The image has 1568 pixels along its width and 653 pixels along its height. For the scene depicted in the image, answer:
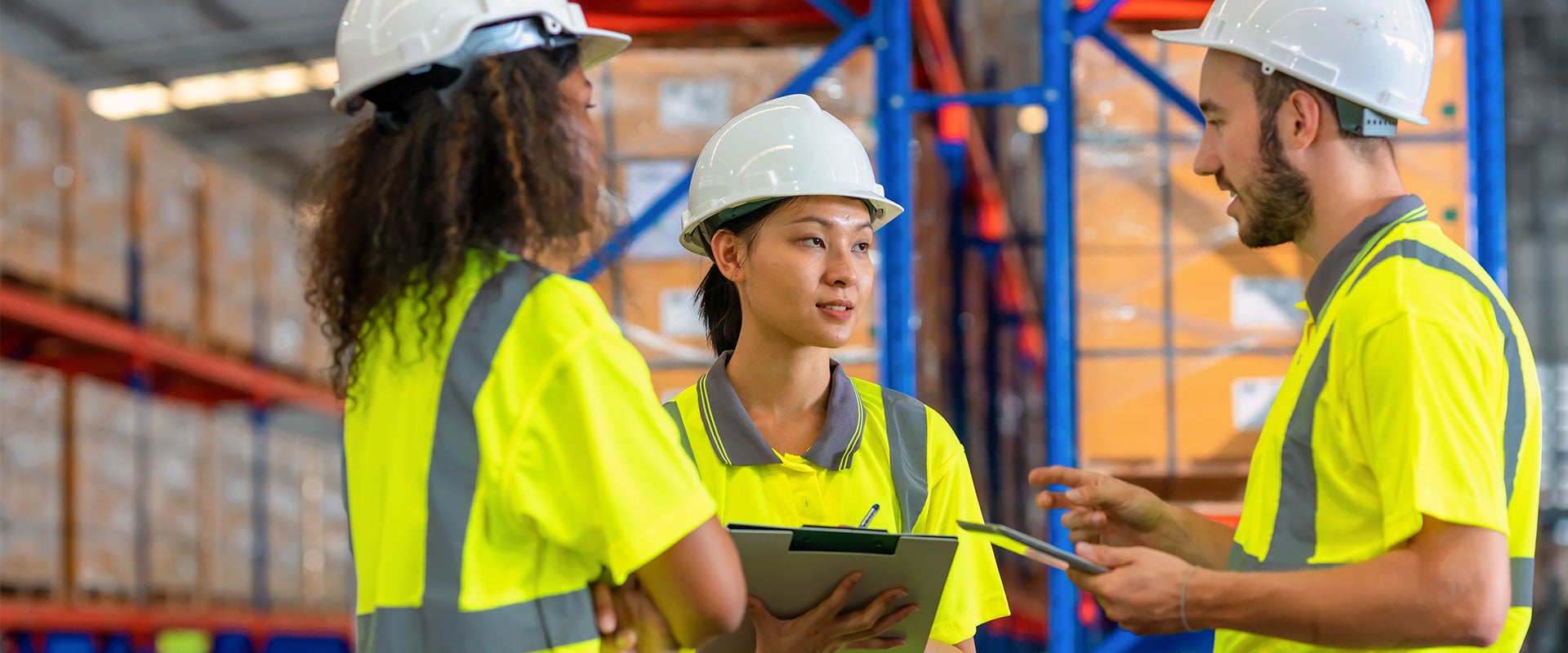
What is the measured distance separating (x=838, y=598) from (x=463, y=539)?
66 centimetres

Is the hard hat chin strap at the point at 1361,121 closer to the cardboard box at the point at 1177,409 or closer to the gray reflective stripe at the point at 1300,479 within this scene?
the gray reflective stripe at the point at 1300,479

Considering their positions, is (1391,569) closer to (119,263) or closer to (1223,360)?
(1223,360)

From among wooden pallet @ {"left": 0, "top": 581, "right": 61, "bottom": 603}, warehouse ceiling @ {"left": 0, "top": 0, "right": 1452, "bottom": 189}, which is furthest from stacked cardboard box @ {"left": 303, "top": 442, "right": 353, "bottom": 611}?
warehouse ceiling @ {"left": 0, "top": 0, "right": 1452, "bottom": 189}

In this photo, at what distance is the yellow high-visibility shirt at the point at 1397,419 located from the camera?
1.83 m

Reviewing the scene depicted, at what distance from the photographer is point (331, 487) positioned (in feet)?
35.7

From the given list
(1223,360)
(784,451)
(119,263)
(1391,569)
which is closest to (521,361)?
(784,451)

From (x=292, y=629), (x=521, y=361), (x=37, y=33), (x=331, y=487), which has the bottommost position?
(x=292, y=629)

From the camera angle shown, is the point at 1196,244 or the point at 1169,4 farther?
the point at 1169,4

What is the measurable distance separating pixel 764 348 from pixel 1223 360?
2452 millimetres

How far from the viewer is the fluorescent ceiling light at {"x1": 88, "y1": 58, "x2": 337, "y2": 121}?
17172 millimetres

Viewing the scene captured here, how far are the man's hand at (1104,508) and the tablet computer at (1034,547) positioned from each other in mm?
322

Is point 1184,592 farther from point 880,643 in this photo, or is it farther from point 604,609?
point 604,609

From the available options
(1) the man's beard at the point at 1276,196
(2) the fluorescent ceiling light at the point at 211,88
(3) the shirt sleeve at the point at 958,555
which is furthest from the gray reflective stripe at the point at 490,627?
(2) the fluorescent ceiling light at the point at 211,88

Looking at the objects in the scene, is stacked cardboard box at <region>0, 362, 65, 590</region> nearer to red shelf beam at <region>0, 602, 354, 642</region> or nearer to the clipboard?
red shelf beam at <region>0, 602, 354, 642</region>
